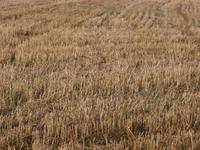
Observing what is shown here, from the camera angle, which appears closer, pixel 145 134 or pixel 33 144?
pixel 33 144

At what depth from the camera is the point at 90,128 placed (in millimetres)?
4422

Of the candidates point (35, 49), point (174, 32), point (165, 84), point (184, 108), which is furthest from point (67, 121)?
point (174, 32)

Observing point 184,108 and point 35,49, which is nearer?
point 184,108

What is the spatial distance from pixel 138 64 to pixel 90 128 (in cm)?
415

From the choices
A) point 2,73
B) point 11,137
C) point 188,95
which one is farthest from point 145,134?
point 2,73

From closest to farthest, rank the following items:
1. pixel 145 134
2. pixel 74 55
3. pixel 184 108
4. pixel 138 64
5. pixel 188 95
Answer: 1. pixel 145 134
2. pixel 184 108
3. pixel 188 95
4. pixel 138 64
5. pixel 74 55

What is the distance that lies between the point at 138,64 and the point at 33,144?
15.6 ft

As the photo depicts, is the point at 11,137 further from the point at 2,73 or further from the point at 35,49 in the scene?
the point at 35,49

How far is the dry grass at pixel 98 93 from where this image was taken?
418 cm

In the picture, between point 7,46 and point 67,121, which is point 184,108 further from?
point 7,46

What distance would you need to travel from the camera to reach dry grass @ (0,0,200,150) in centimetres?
418

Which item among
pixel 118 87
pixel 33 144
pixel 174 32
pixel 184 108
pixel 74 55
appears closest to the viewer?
pixel 33 144

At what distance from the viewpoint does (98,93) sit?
592 cm

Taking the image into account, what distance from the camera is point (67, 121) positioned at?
4.55 meters
